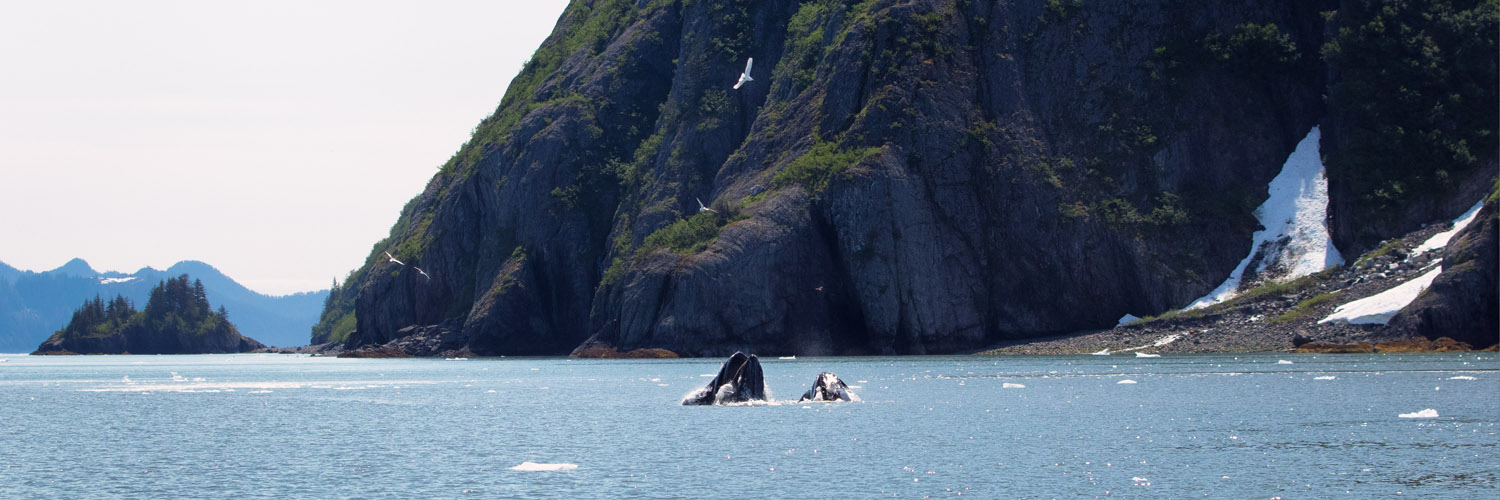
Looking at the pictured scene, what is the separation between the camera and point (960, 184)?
423 feet

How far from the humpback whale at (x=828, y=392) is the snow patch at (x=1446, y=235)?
69497mm

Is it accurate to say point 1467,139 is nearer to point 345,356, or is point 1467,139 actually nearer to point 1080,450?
point 1080,450

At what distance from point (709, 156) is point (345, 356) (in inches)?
2270

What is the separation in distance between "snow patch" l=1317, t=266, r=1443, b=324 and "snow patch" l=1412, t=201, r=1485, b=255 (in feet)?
26.3

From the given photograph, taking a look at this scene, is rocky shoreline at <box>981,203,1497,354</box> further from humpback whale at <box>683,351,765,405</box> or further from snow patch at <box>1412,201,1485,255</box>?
humpback whale at <box>683,351,765,405</box>


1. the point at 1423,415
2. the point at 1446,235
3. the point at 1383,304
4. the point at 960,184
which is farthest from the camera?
the point at 960,184

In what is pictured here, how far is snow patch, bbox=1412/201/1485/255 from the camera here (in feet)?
349

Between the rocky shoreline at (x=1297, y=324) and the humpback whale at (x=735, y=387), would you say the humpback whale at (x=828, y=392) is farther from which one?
the rocky shoreline at (x=1297, y=324)

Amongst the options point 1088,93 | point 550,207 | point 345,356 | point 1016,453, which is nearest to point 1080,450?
point 1016,453

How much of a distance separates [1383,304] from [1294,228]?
2626 centimetres

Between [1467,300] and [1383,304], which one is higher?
[1383,304]

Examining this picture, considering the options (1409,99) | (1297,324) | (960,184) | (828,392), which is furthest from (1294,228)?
(828,392)

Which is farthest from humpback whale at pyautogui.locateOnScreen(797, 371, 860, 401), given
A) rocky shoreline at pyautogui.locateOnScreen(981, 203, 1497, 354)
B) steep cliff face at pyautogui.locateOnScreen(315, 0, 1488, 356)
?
steep cliff face at pyautogui.locateOnScreen(315, 0, 1488, 356)

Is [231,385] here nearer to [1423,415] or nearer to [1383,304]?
[1423,415]
